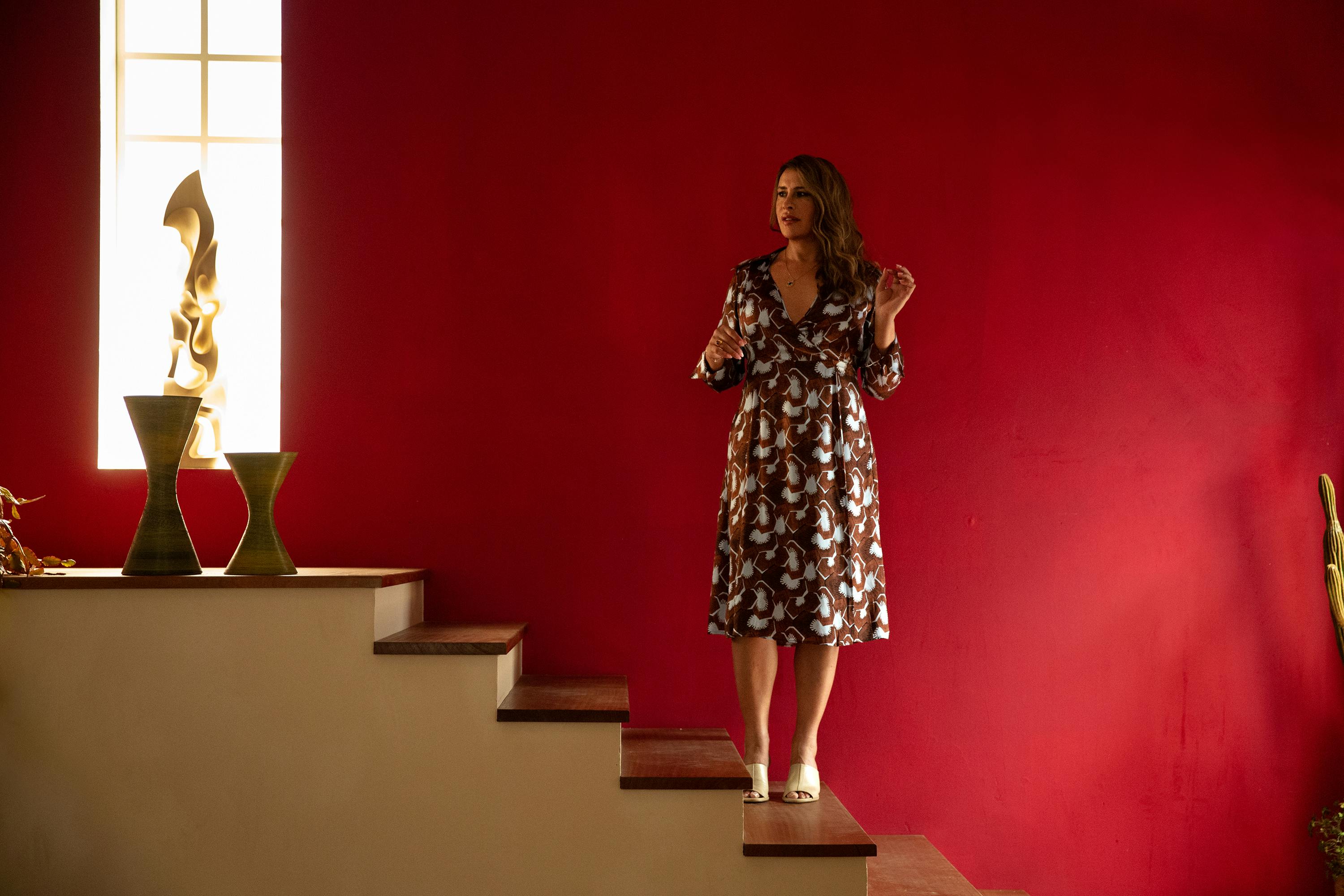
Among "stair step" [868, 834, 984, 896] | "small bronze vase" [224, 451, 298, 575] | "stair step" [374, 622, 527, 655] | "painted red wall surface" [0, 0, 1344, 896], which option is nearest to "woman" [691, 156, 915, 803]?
"stair step" [868, 834, 984, 896]

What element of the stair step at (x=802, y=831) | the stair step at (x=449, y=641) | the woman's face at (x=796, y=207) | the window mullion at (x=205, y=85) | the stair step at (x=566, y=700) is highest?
the window mullion at (x=205, y=85)

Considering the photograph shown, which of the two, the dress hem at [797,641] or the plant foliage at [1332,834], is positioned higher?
the dress hem at [797,641]

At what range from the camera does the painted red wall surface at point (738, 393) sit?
257 cm

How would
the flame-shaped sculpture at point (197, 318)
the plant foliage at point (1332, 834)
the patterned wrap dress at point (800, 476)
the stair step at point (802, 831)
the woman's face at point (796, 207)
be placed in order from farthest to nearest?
1. the flame-shaped sculpture at point (197, 318)
2. the plant foliage at point (1332, 834)
3. the woman's face at point (796, 207)
4. the patterned wrap dress at point (800, 476)
5. the stair step at point (802, 831)

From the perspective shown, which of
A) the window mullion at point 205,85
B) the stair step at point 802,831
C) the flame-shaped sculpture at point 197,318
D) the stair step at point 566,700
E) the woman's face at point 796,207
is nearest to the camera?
the stair step at point 802,831

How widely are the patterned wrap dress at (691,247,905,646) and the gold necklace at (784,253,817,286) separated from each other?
0.10 feet

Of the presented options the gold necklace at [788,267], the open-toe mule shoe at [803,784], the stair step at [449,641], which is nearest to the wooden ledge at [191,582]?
the stair step at [449,641]

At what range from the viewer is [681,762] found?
2098 millimetres

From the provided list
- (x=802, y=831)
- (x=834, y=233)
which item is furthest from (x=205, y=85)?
(x=802, y=831)

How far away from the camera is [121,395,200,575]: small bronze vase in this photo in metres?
2.14

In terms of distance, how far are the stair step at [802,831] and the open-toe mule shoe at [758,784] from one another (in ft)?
0.03

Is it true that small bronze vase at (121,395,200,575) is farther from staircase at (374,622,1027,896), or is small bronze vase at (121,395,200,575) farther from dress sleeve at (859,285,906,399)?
dress sleeve at (859,285,906,399)

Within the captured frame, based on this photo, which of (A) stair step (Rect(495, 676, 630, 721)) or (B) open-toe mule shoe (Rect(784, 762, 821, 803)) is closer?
(A) stair step (Rect(495, 676, 630, 721))

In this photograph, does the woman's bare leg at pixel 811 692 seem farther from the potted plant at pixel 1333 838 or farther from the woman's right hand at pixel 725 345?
the potted plant at pixel 1333 838
